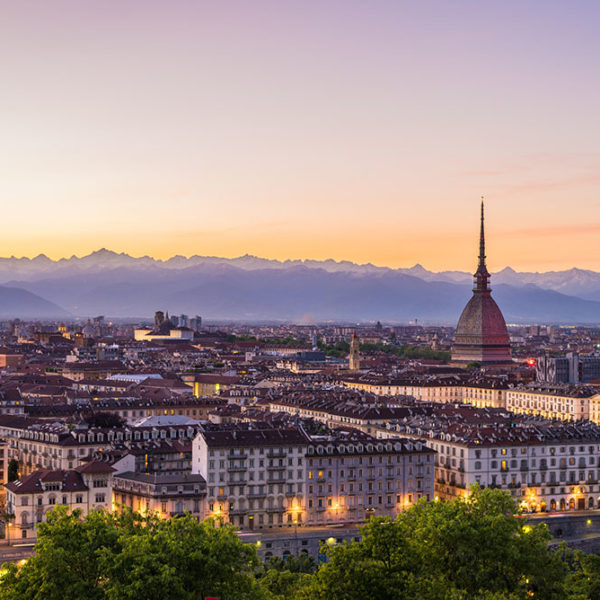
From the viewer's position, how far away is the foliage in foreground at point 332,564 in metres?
45.6

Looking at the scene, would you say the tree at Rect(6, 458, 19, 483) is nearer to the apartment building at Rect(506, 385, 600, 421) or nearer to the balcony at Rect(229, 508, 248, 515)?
the balcony at Rect(229, 508, 248, 515)

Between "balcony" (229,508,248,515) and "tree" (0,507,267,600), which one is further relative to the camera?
"balcony" (229,508,248,515)

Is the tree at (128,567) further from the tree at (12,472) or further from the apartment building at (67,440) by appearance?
the tree at (12,472)

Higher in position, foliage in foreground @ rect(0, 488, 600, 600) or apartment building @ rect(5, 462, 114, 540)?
foliage in foreground @ rect(0, 488, 600, 600)

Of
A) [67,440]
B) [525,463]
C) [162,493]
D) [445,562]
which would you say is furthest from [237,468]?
[445,562]

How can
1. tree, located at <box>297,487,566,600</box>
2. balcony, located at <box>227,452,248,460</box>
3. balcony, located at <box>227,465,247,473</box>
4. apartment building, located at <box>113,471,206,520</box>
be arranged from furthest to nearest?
balcony, located at <box>227,452,248,460</box>
balcony, located at <box>227,465,247,473</box>
apartment building, located at <box>113,471,206,520</box>
tree, located at <box>297,487,566,600</box>

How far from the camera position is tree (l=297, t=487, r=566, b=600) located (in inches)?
1852

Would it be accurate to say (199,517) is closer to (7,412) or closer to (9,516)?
(9,516)

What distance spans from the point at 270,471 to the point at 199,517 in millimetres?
6740

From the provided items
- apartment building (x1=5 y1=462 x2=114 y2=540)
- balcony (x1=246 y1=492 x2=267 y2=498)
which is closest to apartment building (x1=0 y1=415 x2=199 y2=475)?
apartment building (x1=5 y1=462 x2=114 y2=540)

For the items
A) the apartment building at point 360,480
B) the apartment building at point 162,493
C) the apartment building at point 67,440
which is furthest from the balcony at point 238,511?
the apartment building at point 67,440

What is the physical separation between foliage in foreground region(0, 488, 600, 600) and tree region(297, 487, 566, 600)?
0.14 feet

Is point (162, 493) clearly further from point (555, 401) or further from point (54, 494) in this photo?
point (555, 401)

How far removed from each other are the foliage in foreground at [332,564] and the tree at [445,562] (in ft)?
0.14
